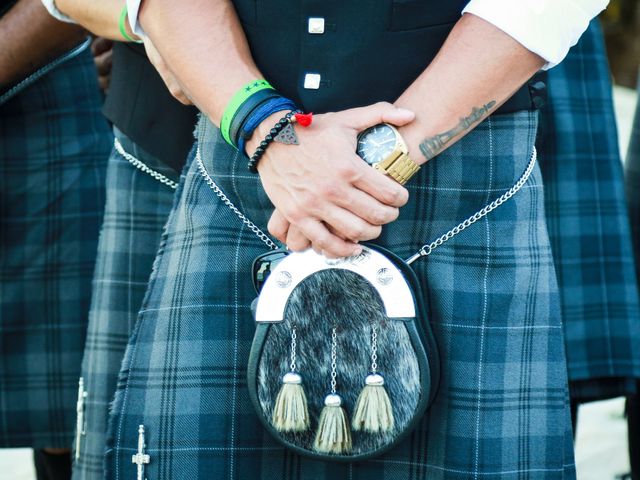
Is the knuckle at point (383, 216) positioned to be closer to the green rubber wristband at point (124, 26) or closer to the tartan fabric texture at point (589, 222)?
the green rubber wristband at point (124, 26)

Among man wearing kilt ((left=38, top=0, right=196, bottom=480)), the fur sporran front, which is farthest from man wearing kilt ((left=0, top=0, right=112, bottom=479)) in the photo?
the fur sporran front

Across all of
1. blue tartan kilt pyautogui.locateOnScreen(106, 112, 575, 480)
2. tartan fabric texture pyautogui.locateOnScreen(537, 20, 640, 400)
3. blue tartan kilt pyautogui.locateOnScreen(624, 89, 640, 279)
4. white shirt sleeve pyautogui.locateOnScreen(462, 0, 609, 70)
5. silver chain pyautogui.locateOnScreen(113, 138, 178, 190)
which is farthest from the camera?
blue tartan kilt pyautogui.locateOnScreen(624, 89, 640, 279)

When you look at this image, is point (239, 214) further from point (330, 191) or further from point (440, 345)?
point (440, 345)

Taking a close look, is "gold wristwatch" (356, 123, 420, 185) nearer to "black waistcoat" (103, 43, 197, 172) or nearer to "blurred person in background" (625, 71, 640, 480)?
"black waistcoat" (103, 43, 197, 172)

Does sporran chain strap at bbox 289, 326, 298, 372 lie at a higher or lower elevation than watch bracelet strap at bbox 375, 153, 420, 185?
lower

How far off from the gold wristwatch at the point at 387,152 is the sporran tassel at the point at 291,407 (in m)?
0.31

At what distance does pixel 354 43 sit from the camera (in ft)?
4.65

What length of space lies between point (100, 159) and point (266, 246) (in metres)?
0.94

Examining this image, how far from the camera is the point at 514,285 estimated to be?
4.86ft

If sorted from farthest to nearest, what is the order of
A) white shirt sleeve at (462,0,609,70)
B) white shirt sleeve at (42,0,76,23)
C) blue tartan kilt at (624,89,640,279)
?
blue tartan kilt at (624,89,640,279)
white shirt sleeve at (42,0,76,23)
white shirt sleeve at (462,0,609,70)

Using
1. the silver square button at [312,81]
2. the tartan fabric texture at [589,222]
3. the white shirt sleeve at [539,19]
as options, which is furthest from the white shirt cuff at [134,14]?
the tartan fabric texture at [589,222]

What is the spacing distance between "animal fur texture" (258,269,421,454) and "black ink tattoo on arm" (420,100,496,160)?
198 millimetres

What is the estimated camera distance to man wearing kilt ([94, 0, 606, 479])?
54.5 inches

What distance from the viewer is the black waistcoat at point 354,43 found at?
55.5 inches
